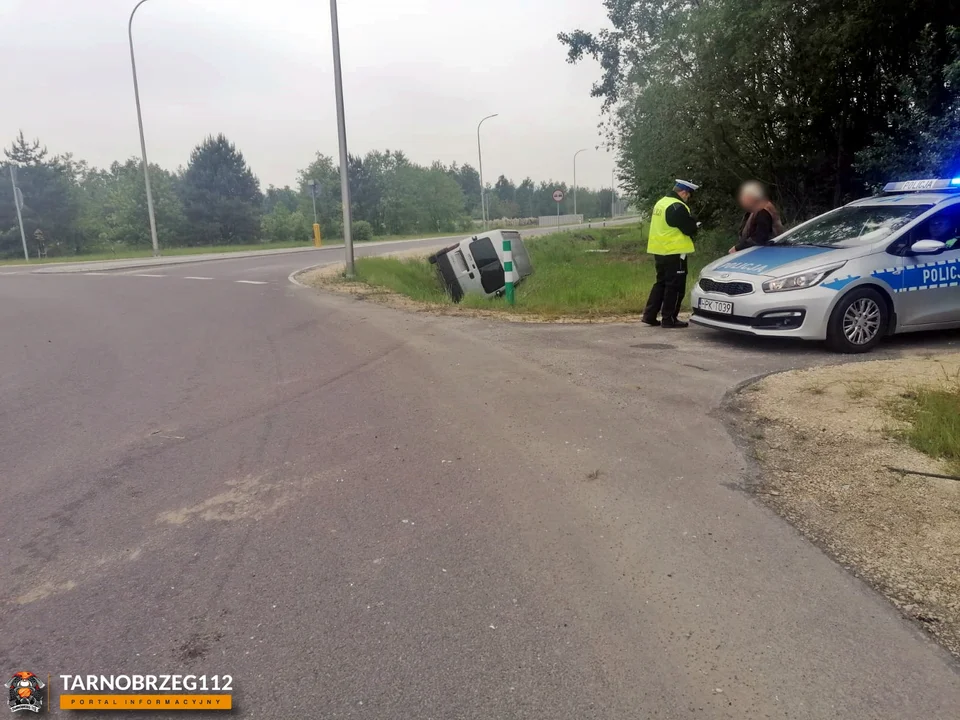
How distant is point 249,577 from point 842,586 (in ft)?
8.50

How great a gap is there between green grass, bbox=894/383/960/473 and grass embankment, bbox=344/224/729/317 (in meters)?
5.44

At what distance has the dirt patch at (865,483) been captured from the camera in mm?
2977

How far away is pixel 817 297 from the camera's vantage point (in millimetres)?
6961

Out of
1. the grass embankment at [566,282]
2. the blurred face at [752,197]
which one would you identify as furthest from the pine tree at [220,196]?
the blurred face at [752,197]

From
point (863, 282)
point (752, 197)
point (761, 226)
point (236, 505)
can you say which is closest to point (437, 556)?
point (236, 505)

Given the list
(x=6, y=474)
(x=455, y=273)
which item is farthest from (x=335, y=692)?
(x=455, y=273)

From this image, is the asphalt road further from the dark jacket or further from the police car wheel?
the dark jacket

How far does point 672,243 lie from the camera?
8.71 m

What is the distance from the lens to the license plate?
24.9ft

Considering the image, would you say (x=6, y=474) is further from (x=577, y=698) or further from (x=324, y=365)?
(x=577, y=698)

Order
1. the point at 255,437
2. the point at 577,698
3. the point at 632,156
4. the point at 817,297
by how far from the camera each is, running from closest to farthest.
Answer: the point at 577,698, the point at 255,437, the point at 817,297, the point at 632,156

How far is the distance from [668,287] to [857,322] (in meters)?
2.44

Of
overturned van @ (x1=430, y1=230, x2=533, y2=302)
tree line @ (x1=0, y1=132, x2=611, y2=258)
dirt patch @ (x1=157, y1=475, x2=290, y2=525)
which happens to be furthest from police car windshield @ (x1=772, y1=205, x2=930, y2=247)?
tree line @ (x1=0, y1=132, x2=611, y2=258)

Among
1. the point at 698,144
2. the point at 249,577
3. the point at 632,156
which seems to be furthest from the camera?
Answer: the point at 632,156
